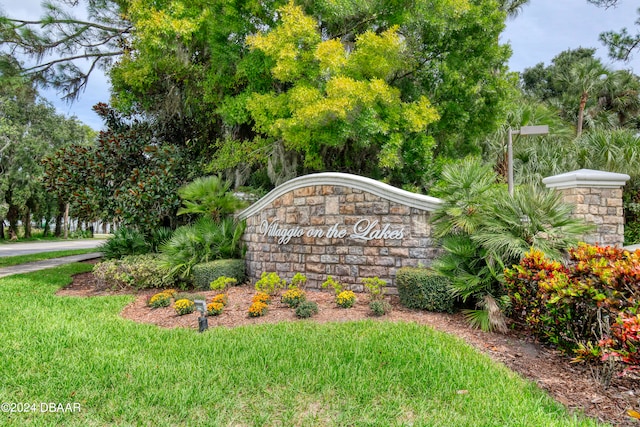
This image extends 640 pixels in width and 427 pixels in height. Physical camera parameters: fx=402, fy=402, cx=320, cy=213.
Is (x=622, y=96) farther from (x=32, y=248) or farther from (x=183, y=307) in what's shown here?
(x=32, y=248)

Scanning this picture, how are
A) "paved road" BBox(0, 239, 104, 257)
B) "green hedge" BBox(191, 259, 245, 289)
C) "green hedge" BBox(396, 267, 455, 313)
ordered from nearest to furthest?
"green hedge" BBox(396, 267, 455, 313) < "green hedge" BBox(191, 259, 245, 289) < "paved road" BBox(0, 239, 104, 257)

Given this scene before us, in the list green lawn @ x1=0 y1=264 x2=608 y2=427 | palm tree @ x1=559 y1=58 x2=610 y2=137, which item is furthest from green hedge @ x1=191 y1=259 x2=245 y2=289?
palm tree @ x1=559 y1=58 x2=610 y2=137

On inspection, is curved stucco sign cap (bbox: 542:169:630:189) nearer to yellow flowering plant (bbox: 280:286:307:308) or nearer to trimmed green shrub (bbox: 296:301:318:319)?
A: trimmed green shrub (bbox: 296:301:318:319)

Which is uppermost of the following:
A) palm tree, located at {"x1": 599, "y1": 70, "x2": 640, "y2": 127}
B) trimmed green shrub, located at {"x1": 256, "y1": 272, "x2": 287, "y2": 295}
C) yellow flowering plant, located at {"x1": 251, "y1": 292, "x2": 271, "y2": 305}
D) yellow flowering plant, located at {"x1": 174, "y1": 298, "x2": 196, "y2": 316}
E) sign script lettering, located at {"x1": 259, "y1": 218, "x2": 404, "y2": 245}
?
palm tree, located at {"x1": 599, "y1": 70, "x2": 640, "y2": 127}

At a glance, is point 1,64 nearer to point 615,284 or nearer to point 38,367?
point 38,367

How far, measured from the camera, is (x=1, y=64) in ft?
39.5

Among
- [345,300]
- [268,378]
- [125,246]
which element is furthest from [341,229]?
[125,246]

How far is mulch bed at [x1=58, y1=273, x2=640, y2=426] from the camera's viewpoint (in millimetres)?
3559

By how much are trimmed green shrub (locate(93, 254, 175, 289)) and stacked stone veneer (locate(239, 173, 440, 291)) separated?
204 cm

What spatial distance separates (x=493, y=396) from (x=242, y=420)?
2.13 meters

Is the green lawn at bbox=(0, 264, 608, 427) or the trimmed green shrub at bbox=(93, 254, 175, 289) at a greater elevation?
the trimmed green shrub at bbox=(93, 254, 175, 289)

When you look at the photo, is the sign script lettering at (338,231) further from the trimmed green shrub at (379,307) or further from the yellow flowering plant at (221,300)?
the yellow flowering plant at (221,300)

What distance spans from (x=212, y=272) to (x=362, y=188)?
365 centimetres

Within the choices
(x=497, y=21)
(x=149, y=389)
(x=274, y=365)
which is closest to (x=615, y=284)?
(x=274, y=365)
